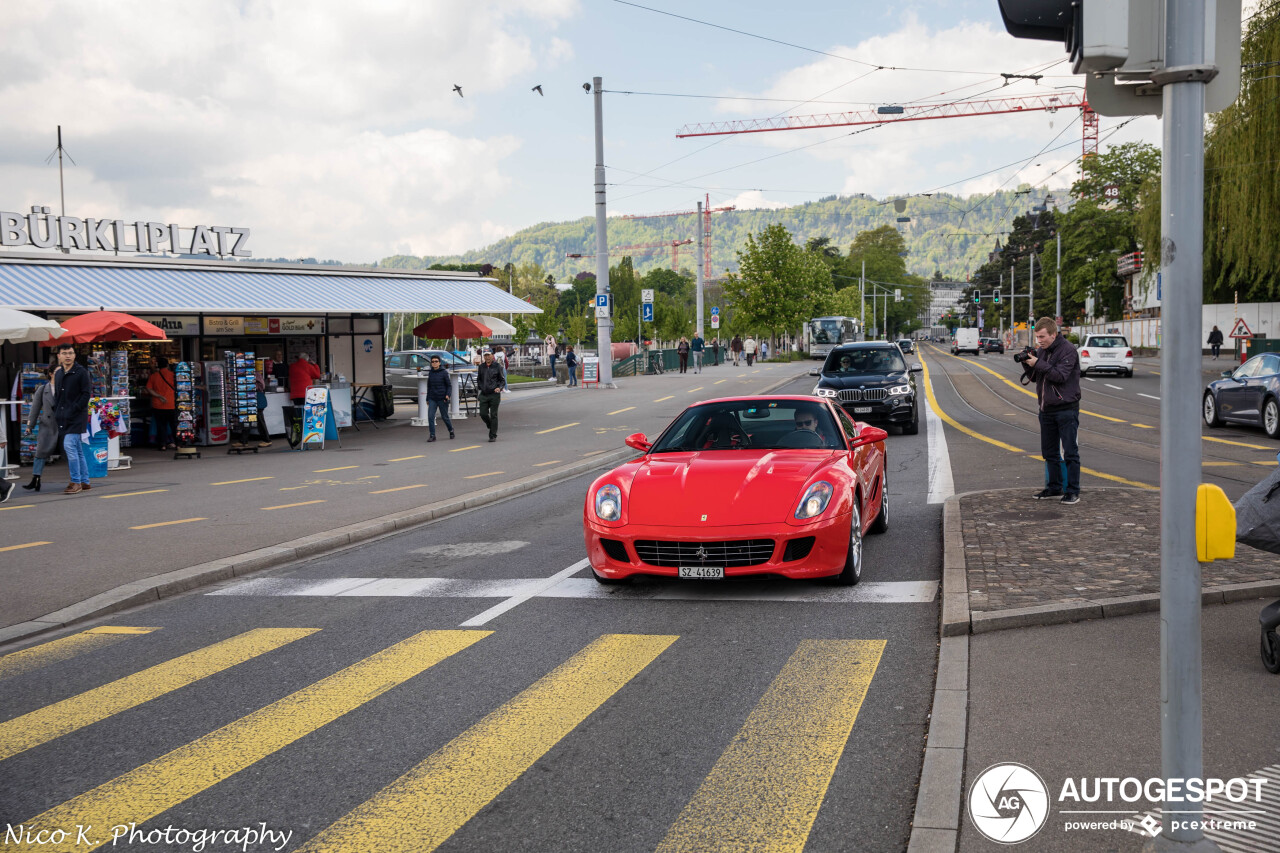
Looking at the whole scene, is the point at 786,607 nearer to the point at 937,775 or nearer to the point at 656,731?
the point at 656,731

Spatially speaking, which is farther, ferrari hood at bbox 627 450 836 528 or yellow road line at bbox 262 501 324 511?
yellow road line at bbox 262 501 324 511

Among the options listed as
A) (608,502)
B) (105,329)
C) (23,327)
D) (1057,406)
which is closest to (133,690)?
(608,502)

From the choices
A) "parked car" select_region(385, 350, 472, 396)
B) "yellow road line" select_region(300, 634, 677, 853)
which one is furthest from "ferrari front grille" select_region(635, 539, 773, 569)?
"parked car" select_region(385, 350, 472, 396)

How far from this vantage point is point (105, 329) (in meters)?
17.7

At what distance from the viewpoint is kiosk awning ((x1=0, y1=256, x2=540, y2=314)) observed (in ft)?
62.4

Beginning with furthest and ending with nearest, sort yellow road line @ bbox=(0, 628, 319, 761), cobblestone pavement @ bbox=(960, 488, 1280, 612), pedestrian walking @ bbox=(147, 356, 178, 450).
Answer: pedestrian walking @ bbox=(147, 356, 178, 450) < cobblestone pavement @ bbox=(960, 488, 1280, 612) < yellow road line @ bbox=(0, 628, 319, 761)

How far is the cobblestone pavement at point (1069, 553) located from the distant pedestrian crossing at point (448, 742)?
125cm

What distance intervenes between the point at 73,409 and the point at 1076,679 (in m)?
14.0

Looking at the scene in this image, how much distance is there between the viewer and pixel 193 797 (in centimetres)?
412

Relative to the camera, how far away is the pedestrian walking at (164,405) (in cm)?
2127

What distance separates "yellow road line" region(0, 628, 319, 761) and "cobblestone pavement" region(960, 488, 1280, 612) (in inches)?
172

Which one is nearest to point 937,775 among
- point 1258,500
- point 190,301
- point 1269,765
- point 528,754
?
point 1269,765

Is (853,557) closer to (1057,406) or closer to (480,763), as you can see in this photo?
(480,763)

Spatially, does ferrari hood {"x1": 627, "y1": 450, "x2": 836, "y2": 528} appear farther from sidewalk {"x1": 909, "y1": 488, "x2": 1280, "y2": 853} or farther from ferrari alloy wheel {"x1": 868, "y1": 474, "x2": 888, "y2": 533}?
ferrari alloy wheel {"x1": 868, "y1": 474, "x2": 888, "y2": 533}
